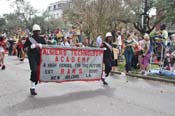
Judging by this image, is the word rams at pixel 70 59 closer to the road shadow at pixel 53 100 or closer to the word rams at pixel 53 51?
the word rams at pixel 53 51

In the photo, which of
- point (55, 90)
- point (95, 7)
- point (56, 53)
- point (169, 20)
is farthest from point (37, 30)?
point (169, 20)

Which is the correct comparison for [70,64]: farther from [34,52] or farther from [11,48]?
[11,48]

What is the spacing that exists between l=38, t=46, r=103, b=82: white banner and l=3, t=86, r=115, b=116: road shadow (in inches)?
27.9

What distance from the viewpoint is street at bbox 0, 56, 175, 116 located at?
291 inches

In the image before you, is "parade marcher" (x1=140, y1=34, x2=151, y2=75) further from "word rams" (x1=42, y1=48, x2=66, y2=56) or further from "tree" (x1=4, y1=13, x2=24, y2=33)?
"tree" (x1=4, y1=13, x2=24, y2=33)

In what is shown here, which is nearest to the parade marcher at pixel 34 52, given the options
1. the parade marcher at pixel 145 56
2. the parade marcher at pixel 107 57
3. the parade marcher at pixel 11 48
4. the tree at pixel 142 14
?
the parade marcher at pixel 107 57

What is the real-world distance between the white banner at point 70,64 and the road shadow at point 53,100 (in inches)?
27.9

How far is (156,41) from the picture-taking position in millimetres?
15711

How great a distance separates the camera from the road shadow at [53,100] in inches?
298

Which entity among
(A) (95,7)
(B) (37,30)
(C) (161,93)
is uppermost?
(A) (95,7)

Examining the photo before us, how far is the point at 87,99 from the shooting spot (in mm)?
8719

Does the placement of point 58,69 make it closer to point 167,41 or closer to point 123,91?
point 123,91

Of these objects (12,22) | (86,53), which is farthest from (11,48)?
(12,22)

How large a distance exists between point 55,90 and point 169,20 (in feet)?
86.8
